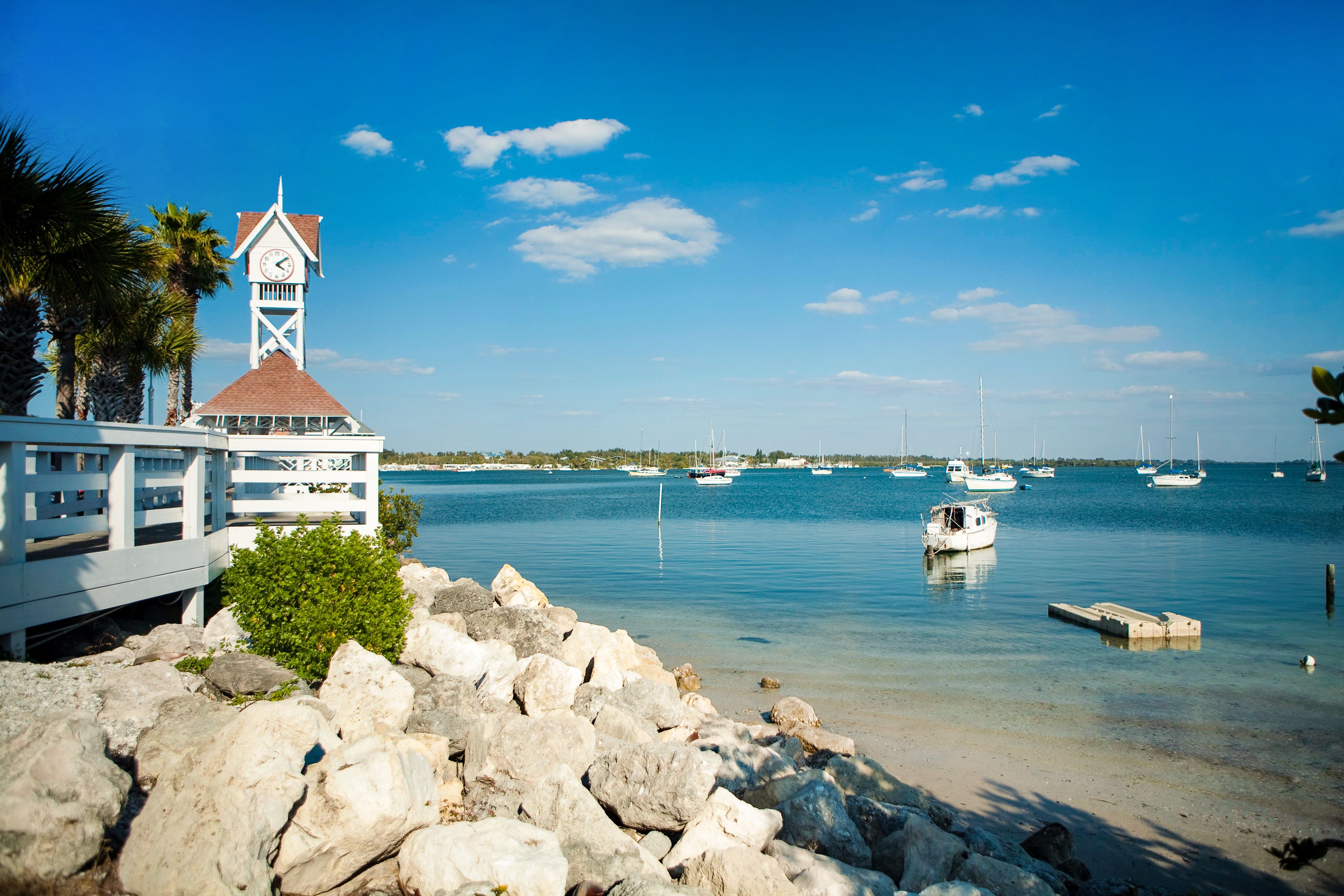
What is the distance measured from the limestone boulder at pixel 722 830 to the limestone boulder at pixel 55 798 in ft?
14.1

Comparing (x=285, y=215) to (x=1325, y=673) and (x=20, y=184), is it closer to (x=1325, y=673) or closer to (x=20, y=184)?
(x=20, y=184)

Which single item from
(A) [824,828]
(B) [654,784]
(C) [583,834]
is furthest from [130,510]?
(A) [824,828]

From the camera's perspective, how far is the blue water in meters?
13.8

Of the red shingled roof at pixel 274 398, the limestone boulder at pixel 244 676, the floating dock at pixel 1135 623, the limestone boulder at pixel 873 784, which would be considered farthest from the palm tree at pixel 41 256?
the floating dock at pixel 1135 623

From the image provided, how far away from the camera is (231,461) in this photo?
15211 mm

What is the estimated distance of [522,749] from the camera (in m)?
7.79

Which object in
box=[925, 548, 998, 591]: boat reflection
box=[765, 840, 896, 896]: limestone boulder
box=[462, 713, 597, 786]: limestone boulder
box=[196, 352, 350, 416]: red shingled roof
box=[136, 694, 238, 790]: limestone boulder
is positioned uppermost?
box=[196, 352, 350, 416]: red shingled roof

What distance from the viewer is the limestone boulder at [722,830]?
669cm

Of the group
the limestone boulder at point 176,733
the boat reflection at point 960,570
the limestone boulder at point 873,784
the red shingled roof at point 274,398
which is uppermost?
the red shingled roof at point 274,398

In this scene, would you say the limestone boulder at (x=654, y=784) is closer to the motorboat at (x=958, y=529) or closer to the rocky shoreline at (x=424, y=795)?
the rocky shoreline at (x=424, y=795)

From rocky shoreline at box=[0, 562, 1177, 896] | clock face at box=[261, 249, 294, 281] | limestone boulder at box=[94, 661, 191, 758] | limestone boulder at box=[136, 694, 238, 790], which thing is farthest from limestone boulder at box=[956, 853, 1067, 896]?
clock face at box=[261, 249, 294, 281]

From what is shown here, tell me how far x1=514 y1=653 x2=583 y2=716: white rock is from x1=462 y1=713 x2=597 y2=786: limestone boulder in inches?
76.4

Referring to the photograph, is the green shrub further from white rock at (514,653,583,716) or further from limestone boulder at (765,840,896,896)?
limestone boulder at (765,840,896,896)

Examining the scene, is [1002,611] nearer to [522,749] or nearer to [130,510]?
[522,749]
